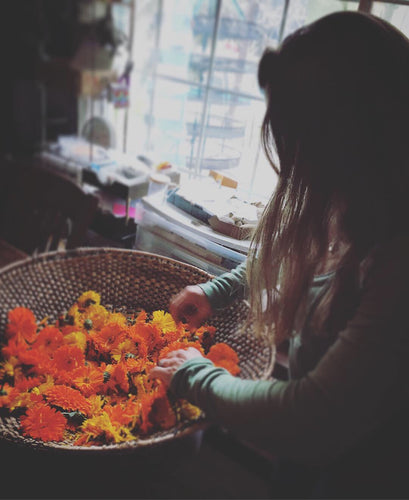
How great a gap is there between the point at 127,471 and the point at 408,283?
0.89 meters

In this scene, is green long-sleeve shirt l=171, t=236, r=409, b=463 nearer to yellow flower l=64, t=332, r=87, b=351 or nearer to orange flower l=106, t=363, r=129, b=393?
orange flower l=106, t=363, r=129, b=393

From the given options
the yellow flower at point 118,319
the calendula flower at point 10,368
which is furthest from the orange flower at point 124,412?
the calendula flower at point 10,368

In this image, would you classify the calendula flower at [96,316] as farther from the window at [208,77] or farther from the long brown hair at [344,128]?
the long brown hair at [344,128]

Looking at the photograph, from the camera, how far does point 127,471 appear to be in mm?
1042

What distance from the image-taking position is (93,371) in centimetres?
87

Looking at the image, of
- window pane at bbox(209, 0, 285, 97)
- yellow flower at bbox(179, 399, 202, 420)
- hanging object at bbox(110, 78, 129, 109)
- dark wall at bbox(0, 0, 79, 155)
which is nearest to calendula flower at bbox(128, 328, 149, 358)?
yellow flower at bbox(179, 399, 202, 420)

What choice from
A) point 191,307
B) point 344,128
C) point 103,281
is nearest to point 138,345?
point 191,307

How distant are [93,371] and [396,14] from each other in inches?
40.6

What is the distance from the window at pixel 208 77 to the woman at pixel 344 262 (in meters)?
0.35

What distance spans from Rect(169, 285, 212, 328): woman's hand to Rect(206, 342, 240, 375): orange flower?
8 cm

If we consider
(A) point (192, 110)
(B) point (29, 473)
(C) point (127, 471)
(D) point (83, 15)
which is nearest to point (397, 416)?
Result: (C) point (127, 471)

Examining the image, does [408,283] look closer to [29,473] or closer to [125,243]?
[125,243]

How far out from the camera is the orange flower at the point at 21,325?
102 cm

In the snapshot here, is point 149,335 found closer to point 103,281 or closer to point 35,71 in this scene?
point 103,281
